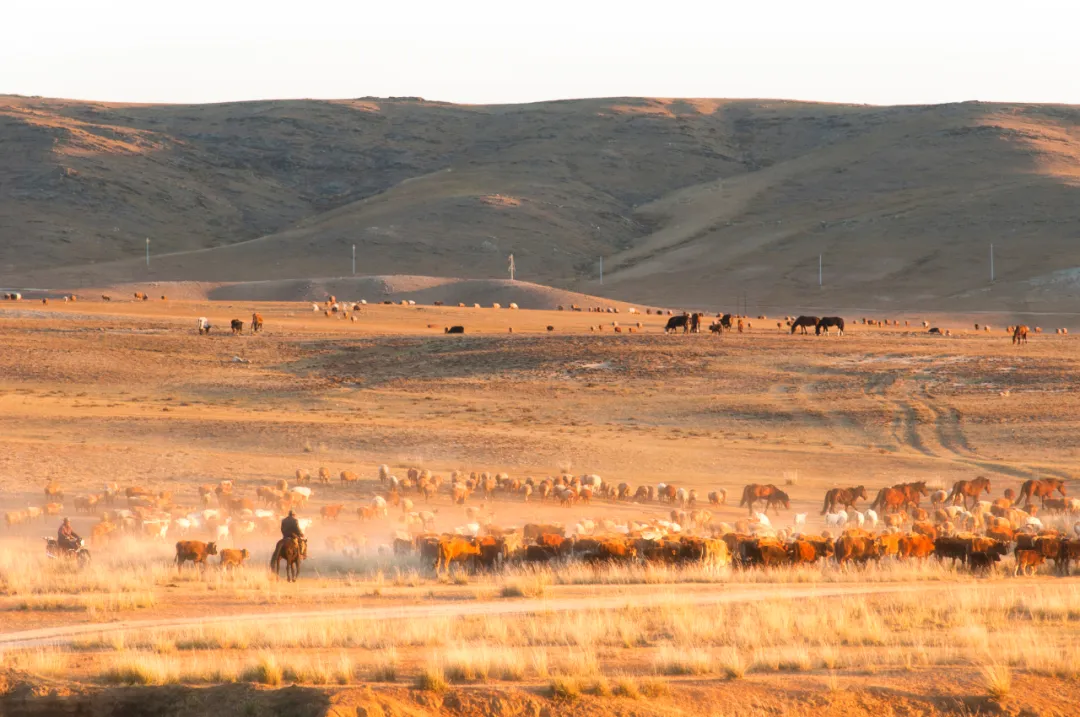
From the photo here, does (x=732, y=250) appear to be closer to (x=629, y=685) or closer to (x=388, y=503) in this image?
(x=388, y=503)

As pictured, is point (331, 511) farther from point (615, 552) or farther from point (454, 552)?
point (615, 552)

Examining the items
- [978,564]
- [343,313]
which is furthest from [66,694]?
[343,313]

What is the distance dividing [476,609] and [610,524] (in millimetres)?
8814

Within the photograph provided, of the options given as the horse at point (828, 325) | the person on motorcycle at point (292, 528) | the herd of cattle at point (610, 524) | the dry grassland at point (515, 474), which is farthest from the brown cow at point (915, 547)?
the horse at point (828, 325)

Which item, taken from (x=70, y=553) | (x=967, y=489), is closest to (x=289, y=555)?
(x=70, y=553)

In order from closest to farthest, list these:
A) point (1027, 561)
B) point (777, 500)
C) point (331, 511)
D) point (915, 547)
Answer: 1. point (1027, 561)
2. point (915, 547)
3. point (331, 511)
4. point (777, 500)

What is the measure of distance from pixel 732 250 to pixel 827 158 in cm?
4365

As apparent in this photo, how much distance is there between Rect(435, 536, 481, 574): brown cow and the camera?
22.8 m

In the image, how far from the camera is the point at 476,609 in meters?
19.0

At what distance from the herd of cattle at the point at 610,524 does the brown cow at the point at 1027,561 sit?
0.09 feet

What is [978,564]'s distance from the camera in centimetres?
2330

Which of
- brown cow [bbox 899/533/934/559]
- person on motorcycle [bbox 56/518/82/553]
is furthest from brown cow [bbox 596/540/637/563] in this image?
person on motorcycle [bbox 56/518/82/553]

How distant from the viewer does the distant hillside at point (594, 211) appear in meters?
127

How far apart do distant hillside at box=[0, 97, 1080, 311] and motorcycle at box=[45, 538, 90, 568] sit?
298 feet
